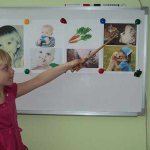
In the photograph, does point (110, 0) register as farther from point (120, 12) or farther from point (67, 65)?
point (67, 65)

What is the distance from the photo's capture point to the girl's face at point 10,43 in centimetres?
170

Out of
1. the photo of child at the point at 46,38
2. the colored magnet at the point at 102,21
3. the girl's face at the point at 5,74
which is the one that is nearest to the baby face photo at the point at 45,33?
the photo of child at the point at 46,38

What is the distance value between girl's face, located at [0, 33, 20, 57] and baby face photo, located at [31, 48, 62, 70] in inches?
4.2

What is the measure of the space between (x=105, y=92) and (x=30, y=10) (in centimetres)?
65

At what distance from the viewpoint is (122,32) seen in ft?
5.44

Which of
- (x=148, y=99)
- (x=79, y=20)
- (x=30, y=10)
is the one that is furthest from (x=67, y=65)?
(x=148, y=99)

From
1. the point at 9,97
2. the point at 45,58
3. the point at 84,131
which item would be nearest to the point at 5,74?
the point at 9,97

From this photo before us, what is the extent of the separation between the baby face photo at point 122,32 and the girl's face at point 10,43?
0.53m

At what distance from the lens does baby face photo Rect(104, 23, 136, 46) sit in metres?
1.66

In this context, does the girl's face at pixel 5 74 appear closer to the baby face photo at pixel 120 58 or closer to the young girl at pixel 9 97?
the young girl at pixel 9 97

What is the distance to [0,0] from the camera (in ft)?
5.63

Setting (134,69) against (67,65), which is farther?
(134,69)

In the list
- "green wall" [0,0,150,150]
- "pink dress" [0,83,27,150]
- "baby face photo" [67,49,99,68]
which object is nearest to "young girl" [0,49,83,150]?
"pink dress" [0,83,27,150]

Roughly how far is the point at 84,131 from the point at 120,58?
487 mm
